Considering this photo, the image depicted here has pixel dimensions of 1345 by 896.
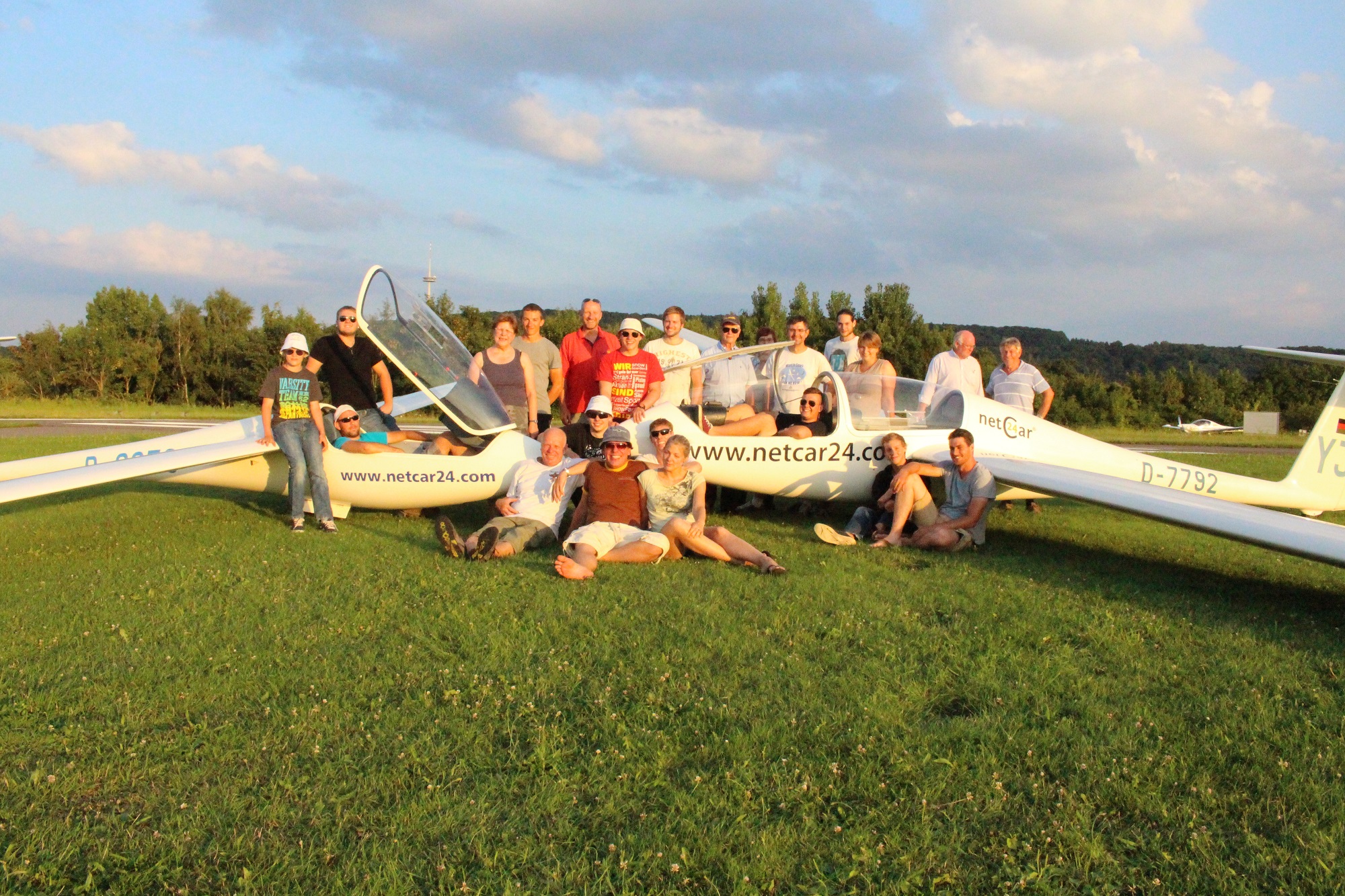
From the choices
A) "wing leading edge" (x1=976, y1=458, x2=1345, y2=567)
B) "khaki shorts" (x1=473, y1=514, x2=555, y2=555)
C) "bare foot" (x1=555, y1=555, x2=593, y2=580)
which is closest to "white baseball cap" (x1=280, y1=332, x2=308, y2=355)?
"khaki shorts" (x1=473, y1=514, x2=555, y2=555)

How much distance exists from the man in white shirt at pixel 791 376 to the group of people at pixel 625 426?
0.02 meters

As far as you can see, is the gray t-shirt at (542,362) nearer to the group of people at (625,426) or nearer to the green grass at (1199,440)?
the group of people at (625,426)

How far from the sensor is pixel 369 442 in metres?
9.10

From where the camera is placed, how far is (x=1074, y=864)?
2967mm

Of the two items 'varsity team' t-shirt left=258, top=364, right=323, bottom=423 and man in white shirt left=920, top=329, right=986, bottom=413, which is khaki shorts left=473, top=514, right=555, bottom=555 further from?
man in white shirt left=920, top=329, right=986, bottom=413

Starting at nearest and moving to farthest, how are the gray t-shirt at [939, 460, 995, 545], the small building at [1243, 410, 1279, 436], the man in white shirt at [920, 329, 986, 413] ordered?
the gray t-shirt at [939, 460, 995, 545] < the man in white shirt at [920, 329, 986, 413] < the small building at [1243, 410, 1279, 436]

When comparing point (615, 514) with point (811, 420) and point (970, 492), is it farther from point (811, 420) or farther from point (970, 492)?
point (970, 492)

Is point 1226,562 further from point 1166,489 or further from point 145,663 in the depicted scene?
point 145,663

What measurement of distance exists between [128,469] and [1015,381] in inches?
363

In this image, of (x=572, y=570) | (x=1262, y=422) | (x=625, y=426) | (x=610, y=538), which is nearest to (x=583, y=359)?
(x=625, y=426)

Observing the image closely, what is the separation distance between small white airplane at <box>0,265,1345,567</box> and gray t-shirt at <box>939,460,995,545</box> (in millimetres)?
295

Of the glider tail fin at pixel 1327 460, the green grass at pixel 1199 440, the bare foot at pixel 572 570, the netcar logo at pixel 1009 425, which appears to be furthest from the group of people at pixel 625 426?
the green grass at pixel 1199 440

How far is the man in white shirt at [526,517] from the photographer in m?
7.27

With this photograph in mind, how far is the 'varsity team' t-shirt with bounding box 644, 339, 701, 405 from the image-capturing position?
980 centimetres
